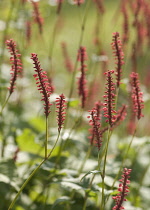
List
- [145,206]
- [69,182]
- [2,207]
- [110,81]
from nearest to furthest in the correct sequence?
[110,81] < [69,182] < [2,207] < [145,206]

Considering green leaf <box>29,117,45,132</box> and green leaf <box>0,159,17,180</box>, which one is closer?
green leaf <box>0,159,17,180</box>

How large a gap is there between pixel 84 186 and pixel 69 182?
111mm

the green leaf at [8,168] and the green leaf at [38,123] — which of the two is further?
the green leaf at [38,123]

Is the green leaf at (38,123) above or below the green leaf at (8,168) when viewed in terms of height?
above

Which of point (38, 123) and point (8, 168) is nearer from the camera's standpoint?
point (8, 168)

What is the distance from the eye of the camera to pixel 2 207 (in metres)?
2.73

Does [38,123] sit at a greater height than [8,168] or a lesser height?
greater

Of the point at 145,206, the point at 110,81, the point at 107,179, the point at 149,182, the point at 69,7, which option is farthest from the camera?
the point at 69,7

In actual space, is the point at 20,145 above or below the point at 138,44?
below

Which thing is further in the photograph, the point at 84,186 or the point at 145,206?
the point at 145,206

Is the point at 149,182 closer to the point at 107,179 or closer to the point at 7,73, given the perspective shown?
the point at 107,179

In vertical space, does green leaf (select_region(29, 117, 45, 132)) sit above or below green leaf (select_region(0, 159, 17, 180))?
above

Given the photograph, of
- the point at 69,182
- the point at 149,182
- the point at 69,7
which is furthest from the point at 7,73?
the point at 69,7

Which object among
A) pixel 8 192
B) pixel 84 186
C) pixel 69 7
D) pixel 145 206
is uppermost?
pixel 69 7
